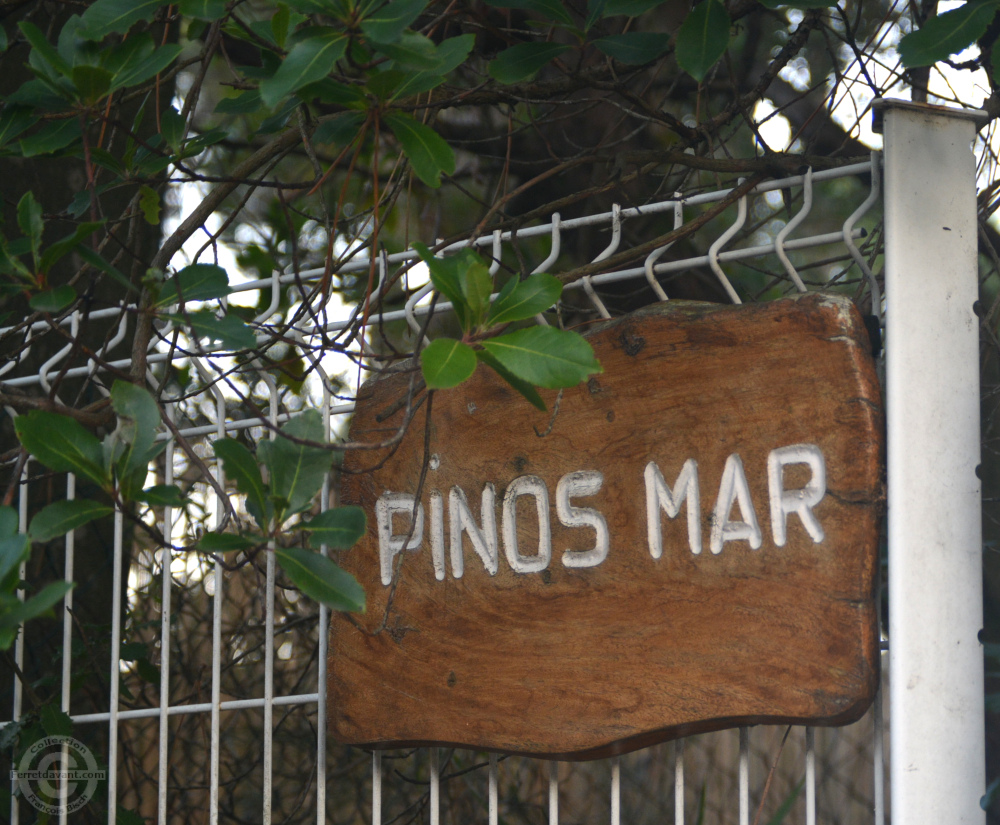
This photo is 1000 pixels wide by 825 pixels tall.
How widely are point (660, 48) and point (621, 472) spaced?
604mm

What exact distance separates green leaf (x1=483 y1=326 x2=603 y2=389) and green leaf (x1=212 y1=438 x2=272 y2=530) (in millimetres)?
Result: 311

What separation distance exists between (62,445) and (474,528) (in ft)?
1.82

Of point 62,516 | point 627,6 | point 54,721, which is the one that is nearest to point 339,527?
point 62,516

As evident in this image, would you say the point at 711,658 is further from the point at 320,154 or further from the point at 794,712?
Answer: the point at 320,154

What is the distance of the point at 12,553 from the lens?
0.92 m

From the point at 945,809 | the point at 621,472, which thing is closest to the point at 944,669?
the point at 945,809

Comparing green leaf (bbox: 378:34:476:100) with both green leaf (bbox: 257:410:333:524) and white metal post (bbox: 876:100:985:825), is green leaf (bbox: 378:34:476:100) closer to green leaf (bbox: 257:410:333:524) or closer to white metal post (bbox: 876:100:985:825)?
green leaf (bbox: 257:410:333:524)

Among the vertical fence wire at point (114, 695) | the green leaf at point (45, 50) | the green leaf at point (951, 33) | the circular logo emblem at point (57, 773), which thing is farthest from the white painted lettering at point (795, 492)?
the circular logo emblem at point (57, 773)

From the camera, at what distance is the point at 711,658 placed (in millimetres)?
1170

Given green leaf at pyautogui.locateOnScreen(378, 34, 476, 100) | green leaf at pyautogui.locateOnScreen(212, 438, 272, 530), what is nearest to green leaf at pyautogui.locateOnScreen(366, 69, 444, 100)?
green leaf at pyautogui.locateOnScreen(378, 34, 476, 100)

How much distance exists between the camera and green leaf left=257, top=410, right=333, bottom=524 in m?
1.11

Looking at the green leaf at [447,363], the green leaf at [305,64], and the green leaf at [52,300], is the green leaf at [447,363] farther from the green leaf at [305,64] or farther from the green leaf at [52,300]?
the green leaf at [52,300]

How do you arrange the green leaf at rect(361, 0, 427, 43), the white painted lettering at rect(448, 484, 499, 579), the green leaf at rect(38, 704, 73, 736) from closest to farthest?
the green leaf at rect(361, 0, 427, 43), the white painted lettering at rect(448, 484, 499, 579), the green leaf at rect(38, 704, 73, 736)

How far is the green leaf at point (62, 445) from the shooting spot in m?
1.03
